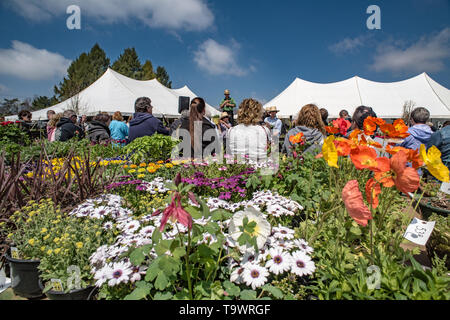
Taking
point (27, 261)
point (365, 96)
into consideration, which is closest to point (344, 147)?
point (27, 261)

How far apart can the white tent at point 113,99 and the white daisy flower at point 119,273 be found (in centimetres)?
1159

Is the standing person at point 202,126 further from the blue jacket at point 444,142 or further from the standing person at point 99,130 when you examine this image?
the blue jacket at point 444,142

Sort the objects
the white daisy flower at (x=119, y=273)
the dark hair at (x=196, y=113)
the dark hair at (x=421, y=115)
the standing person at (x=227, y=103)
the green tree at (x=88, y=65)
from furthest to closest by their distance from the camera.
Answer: the green tree at (x=88, y=65), the standing person at (x=227, y=103), the dark hair at (x=421, y=115), the dark hair at (x=196, y=113), the white daisy flower at (x=119, y=273)

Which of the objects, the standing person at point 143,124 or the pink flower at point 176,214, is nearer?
the pink flower at point 176,214

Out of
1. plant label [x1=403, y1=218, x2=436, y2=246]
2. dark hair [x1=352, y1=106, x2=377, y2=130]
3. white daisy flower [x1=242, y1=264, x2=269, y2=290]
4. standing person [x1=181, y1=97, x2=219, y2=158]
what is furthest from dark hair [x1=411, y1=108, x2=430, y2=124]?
white daisy flower [x1=242, y1=264, x2=269, y2=290]

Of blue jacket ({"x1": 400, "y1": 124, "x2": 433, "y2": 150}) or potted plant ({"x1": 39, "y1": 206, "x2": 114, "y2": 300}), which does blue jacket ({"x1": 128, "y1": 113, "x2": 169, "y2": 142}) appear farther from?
blue jacket ({"x1": 400, "y1": 124, "x2": 433, "y2": 150})

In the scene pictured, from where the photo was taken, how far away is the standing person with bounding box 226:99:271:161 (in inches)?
120

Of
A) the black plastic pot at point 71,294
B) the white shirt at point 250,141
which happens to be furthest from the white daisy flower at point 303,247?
the white shirt at point 250,141

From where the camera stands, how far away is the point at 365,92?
13352 mm

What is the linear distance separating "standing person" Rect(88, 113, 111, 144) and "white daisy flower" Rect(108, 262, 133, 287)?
15.0 ft

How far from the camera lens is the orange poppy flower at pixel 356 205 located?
2.76 ft

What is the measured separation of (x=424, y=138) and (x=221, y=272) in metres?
3.91
